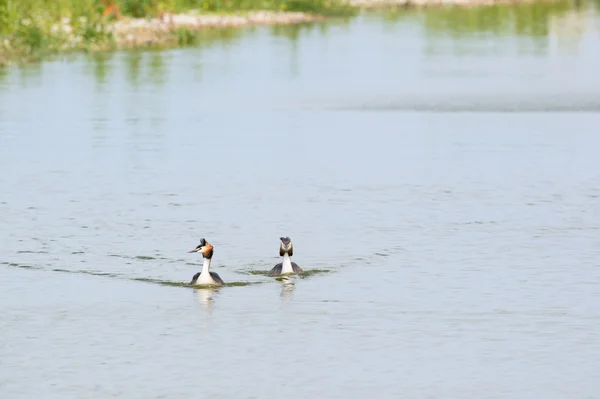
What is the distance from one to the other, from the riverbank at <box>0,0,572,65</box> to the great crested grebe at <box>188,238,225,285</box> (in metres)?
32.6

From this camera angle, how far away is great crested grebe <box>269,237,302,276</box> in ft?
56.2

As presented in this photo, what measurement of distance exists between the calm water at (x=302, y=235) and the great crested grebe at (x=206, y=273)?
0.23m

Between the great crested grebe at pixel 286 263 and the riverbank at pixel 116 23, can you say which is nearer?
the great crested grebe at pixel 286 263

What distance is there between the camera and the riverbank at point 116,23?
162 feet

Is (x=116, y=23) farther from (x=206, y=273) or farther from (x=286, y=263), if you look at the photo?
(x=206, y=273)

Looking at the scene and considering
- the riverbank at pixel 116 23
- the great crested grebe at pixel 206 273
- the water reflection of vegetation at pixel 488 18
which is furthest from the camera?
the water reflection of vegetation at pixel 488 18

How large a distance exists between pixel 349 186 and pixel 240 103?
45.9 ft

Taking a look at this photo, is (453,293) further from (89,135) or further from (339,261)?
(89,135)

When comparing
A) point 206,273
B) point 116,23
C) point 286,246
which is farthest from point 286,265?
point 116,23

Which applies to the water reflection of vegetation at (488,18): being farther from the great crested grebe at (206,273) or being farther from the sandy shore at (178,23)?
the great crested grebe at (206,273)

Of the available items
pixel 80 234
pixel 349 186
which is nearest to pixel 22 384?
pixel 80 234

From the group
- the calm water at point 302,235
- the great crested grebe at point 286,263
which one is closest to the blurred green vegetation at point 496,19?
the calm water at point 302,235

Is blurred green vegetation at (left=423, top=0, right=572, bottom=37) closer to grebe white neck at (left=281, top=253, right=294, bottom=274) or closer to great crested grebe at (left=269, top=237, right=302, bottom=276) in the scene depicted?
great crested grebe at (left=269, top=237, right=302, bottom=276)

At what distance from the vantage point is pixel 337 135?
32.3 metres
